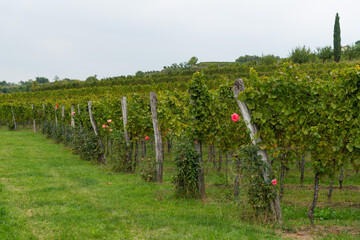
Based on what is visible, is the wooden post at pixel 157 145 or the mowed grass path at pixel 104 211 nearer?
the mowed grass path at pixel 104 211

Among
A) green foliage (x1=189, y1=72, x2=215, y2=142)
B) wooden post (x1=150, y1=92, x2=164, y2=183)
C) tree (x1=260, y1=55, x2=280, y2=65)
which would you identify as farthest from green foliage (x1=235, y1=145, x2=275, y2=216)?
tree (x1=260, y1=55, x2=280, y2=65)

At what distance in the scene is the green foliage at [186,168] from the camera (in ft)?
23.3

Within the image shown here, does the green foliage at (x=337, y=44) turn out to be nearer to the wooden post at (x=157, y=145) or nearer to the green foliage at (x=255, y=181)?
the wooden post at (x=157, y=145)

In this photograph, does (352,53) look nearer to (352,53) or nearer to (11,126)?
(352,53)

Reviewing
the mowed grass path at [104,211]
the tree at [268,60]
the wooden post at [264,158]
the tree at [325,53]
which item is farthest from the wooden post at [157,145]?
the tree at [325,53]

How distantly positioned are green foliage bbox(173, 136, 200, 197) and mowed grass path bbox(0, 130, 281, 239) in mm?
294

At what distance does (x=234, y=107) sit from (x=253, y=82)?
2723mm

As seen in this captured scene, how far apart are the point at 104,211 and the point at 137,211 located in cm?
62

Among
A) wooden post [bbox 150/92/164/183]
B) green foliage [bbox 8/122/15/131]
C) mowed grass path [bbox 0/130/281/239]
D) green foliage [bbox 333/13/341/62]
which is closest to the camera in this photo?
mowed grass path [bbox 0/130/281/239]

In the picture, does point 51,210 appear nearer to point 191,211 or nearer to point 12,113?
point 191,211

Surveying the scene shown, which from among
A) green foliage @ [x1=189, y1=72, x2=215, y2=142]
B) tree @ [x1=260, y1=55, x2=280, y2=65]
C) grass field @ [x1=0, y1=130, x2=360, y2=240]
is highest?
tree @ [x1=260, y1=55, x2=280, y2=65]

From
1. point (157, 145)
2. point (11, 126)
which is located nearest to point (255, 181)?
point (157, 145)

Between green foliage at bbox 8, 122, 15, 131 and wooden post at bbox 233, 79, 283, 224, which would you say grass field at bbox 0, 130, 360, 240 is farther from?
green foliage at bbox 8, 122, 15, 131

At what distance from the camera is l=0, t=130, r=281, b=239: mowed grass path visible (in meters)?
5.07
